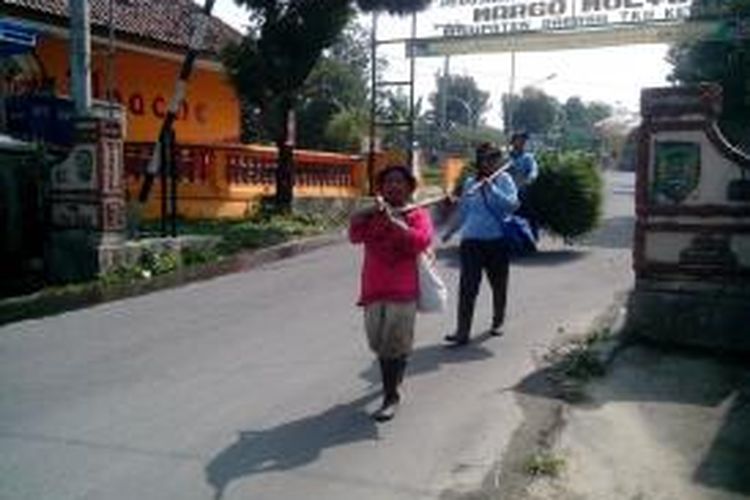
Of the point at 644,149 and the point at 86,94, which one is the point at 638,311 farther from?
the point at 86,94

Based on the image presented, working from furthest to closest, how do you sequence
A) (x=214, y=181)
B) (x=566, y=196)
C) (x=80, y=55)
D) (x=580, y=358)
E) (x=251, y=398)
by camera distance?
1. (x=214, y=181)
2. (x=566, y=196)
3. (x=80, y=55)
4. (x=580, y=358)
5. (x=251, y=398)

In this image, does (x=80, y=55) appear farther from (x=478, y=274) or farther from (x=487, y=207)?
(x=478, y=274)

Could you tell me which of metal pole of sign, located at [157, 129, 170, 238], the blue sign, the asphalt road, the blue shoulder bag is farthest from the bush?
the blue sign

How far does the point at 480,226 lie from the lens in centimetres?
959

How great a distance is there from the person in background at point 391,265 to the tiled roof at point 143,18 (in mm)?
11156

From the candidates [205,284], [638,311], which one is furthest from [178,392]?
[205,284]

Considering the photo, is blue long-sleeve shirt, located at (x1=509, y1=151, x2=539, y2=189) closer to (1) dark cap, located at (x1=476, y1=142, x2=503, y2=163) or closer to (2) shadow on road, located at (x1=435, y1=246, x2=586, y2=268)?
(2) shadow on road, located at (x1=435, y1=246, x2=586, y2=268)

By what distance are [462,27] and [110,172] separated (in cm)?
1504

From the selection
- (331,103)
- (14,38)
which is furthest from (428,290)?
(331,103)

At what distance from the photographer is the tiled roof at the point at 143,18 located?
18094mm

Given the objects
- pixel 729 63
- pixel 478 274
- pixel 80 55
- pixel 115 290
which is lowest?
pixel 115 290

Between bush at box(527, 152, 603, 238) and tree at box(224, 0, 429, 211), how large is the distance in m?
4.37

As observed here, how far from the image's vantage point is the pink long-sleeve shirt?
7125 mm

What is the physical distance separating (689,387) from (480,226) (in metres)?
2.39
